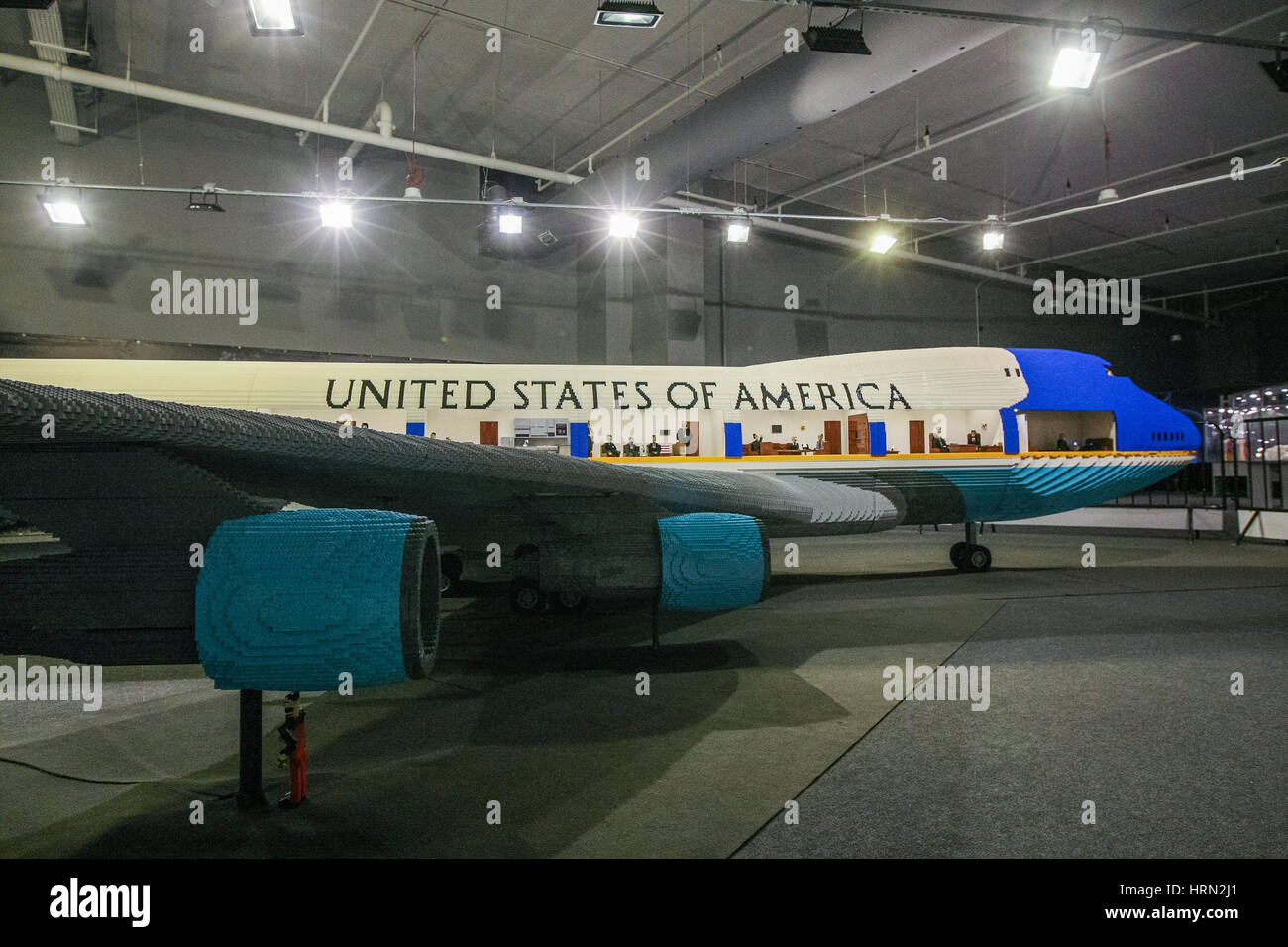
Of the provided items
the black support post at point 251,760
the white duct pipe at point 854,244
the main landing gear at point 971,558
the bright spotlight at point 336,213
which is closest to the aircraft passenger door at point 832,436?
the main landing gear at point 971,558

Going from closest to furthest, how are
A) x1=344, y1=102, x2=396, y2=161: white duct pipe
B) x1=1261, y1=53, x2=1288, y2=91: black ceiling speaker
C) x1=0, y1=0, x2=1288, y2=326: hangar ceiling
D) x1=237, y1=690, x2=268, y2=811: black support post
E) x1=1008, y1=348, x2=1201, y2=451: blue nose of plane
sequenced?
x1=237, y1=690, x2=268, y2=811: black support post, x1=1261, y1=53, x2=1288, y2=91: black ceiling speaker, x1=1008, y1=348, x2=1201, y2=451: blue nose of plane, x1=0, y1=0, x2=1288, y2=326: hangar ceiling, x1=344, y1=102, x2=396, y2=161: white duct pipe

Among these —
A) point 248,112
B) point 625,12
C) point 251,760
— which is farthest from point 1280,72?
point 248,112

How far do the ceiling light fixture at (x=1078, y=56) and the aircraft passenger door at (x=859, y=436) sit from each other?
17.5 feet

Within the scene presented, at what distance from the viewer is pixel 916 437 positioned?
1095cm

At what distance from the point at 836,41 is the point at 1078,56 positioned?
10.7 feet

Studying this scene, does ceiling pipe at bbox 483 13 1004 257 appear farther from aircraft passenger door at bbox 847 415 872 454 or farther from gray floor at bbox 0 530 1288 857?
gray floor at bbox 0 530 1288 857

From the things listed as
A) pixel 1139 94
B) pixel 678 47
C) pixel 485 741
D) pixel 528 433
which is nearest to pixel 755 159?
pixel 678 47

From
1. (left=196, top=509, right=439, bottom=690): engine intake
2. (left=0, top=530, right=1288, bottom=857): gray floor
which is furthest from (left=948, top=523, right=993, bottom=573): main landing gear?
(left=196, top=509, right=439, bottom=690): engine intake

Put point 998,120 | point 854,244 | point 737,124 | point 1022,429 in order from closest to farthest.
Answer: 1. point 1022,429
2. point 737,124
3. point 998,120
4. point 854,244

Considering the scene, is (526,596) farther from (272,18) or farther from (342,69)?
(342,69)

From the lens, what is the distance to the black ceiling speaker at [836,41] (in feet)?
29.4

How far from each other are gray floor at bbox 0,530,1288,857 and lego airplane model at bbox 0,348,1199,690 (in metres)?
0.94

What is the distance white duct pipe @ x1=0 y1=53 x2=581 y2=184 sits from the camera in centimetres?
1213
